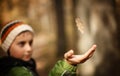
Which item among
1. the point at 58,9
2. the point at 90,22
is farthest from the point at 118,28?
the point at 58,9

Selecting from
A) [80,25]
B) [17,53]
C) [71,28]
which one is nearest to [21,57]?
[17,53]

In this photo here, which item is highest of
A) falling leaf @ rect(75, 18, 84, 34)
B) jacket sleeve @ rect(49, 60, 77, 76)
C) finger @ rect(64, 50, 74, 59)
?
falling leaf @ rect(75, 18, 84, 34)

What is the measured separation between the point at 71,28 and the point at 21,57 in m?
0.66

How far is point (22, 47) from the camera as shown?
112cm

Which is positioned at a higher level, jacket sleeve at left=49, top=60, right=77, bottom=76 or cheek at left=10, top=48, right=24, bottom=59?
cheek at left=10, top=48, right=24, bottom=59

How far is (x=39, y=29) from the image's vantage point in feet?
5.71

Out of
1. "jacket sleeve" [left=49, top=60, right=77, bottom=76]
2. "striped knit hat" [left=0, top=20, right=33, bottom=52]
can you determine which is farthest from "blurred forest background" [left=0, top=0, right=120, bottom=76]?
"jacket sleeve" [left=49, top=60, right=77, bottom=76]

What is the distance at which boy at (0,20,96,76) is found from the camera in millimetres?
1029

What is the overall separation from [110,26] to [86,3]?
8.0 inches

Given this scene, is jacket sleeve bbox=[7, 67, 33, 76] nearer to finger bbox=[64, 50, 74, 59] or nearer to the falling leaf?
finger bbox=[64, 50, 74, 59]

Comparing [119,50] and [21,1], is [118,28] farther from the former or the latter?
[21,1]

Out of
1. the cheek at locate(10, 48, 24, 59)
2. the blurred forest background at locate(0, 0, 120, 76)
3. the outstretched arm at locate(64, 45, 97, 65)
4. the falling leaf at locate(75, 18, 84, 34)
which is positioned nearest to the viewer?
the outstretched arm at locate(64, 45, 97, 65)

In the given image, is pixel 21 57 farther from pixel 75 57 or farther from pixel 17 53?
pixel 75 57

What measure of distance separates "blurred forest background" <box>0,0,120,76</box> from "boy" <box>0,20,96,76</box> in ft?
1.70
